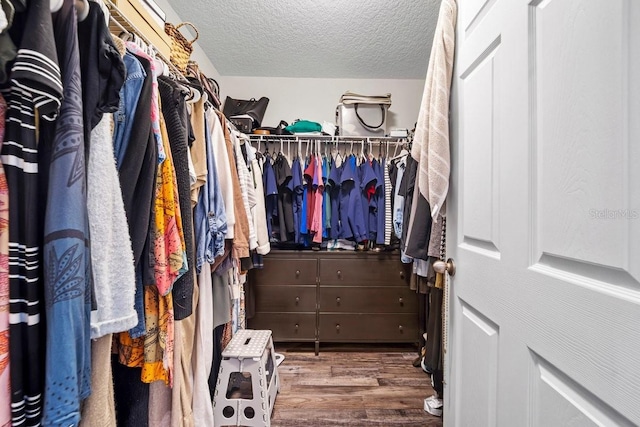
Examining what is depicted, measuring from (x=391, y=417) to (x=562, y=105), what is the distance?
178cm

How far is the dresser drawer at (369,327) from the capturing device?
2.44 meters

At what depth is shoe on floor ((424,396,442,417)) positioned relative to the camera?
1.69 metres

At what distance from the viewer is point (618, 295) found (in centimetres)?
41

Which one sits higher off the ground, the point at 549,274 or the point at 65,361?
the point at 549,274

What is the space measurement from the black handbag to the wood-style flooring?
2.06 metres

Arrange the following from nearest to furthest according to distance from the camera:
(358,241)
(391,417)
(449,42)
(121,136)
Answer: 1. (121,136)
2. (449,42)
3. (391,417)
4. (358,241)

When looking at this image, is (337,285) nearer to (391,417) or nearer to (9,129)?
(391,417)

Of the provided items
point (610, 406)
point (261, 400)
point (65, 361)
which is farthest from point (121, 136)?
point (261, 400)

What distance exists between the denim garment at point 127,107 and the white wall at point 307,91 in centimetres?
220

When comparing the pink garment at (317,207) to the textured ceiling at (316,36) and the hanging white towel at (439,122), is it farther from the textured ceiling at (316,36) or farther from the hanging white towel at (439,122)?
the hanging white towel at (439,122)

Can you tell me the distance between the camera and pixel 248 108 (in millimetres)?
2613

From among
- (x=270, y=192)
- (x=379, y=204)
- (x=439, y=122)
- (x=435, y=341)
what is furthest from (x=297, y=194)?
(x=439, y=122)

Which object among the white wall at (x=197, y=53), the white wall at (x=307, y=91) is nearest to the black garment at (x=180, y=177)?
the white wall at (x=197, y=53)

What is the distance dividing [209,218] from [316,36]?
1.71m
